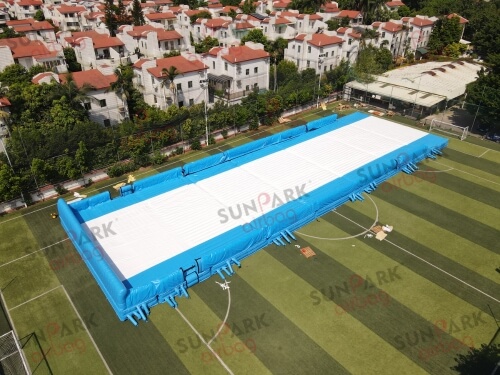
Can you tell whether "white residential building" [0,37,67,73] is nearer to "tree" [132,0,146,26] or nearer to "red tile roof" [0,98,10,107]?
"red tile roof" [0,98,10,107]

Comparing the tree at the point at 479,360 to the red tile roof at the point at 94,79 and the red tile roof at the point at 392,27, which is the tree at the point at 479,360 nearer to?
the red tile roof at the point at 94,79

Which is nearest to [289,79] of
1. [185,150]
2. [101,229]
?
[185,150]

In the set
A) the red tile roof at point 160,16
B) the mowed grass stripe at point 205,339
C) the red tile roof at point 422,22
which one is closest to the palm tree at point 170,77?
the mowed grass stripe at point 205,339

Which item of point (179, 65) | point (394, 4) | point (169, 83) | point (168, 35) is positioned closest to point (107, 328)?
point (169, 83)

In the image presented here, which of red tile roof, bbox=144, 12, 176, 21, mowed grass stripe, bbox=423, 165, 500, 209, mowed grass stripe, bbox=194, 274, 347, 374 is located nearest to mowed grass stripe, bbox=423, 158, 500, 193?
mowed grass stripe, bbox=423, 165, 500, 209

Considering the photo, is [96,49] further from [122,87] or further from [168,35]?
[122,87]

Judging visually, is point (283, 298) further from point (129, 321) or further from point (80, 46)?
point (80, 46)
